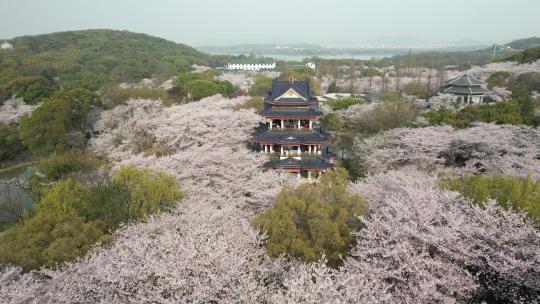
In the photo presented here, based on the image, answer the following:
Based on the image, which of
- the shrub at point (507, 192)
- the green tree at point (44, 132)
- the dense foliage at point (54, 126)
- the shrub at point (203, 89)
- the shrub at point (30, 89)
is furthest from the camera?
the shrub at point (203, 89)

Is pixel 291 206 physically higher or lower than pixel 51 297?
higher

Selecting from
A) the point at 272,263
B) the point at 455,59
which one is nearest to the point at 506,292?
the point at 272,263

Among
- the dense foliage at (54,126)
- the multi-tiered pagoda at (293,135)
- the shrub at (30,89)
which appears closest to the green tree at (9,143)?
the dense foliage at (54,126)

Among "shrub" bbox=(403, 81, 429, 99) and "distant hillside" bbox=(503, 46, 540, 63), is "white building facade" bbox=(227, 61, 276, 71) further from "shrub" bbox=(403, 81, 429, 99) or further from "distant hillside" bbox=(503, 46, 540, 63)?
"shrub" bbox=(403, 81, 429, 99)

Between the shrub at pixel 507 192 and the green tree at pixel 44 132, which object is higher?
the shrub at pixel 507 192

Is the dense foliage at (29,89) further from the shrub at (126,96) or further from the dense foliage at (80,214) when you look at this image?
the dense foliage at (80,214)

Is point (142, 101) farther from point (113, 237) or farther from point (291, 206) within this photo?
point (291, 206)

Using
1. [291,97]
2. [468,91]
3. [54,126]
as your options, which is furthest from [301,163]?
[468,91]
